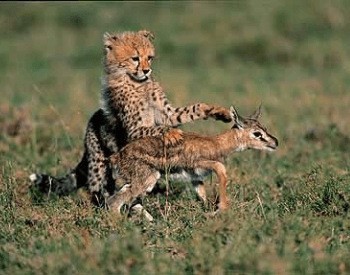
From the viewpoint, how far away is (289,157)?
28.6 ft

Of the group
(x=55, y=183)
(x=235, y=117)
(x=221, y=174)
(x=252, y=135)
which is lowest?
(x=55, y=183)

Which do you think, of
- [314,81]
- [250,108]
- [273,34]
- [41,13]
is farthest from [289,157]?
[41,13]

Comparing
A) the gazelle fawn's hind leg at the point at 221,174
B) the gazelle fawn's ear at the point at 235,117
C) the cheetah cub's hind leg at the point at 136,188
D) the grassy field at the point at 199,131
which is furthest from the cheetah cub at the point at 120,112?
the gazelle fawn's hind leg at the point at 221,174

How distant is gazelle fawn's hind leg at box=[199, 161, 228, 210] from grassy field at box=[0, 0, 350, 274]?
0.44 ft

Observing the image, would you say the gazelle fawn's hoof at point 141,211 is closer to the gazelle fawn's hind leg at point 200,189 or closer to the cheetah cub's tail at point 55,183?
the gazelle fawn's hind leg at point 200,189

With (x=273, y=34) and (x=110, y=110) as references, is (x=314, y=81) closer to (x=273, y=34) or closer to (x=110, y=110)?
(x=273, y=34)

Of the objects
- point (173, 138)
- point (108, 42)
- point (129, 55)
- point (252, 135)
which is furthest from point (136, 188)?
point (108, 42)

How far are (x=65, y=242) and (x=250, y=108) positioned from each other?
7.85 metres

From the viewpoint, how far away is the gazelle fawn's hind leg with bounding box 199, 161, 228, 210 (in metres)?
5.98

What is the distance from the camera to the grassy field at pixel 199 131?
4.79 meters

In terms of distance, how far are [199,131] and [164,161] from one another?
322cm

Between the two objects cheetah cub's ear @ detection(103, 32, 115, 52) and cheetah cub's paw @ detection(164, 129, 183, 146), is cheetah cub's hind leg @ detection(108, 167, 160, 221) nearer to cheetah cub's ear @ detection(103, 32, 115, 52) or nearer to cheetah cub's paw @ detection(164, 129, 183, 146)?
cheetah cub's paw @ detection(164, 129, 183, 146)

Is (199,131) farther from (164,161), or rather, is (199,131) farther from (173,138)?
(164,161)

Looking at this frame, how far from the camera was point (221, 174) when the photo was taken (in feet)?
20.1
